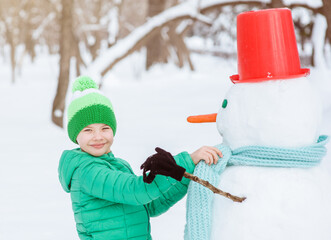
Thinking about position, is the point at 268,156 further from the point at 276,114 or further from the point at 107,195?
the point at 107,195

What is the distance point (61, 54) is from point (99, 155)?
597 centimetres

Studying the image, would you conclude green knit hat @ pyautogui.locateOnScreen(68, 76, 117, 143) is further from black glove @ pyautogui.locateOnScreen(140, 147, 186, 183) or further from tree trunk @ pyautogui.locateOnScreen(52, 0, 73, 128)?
tree trunk @ pyautogui.locateOnScreen(52, 0, 73, 128)

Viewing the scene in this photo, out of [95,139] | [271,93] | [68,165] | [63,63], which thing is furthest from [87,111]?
[63,63]

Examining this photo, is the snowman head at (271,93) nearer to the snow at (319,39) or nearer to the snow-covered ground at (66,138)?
the snow-covered ground at (66,138)

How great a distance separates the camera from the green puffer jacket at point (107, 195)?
179 cm

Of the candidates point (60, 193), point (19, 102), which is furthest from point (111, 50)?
point (19, 102)

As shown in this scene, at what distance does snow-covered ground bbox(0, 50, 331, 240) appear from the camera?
3.63 metres

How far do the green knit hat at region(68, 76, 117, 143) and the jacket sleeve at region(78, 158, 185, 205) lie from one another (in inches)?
7.9

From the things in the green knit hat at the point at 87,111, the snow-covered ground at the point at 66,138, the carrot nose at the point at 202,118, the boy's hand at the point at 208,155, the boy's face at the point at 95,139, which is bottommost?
the snow-covered ground at the point at 66,138

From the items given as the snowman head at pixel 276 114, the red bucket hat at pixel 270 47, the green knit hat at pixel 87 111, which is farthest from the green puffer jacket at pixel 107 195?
the red bucket hat at pixel 270 47

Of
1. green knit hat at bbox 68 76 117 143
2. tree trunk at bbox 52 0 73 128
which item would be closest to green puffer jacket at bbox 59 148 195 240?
green knit hat at bbox 68 76 117 143

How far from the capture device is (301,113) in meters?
1.71

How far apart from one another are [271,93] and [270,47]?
171 millimetres

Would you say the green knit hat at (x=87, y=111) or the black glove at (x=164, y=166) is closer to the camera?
the black glove at (x=164, y=166)
